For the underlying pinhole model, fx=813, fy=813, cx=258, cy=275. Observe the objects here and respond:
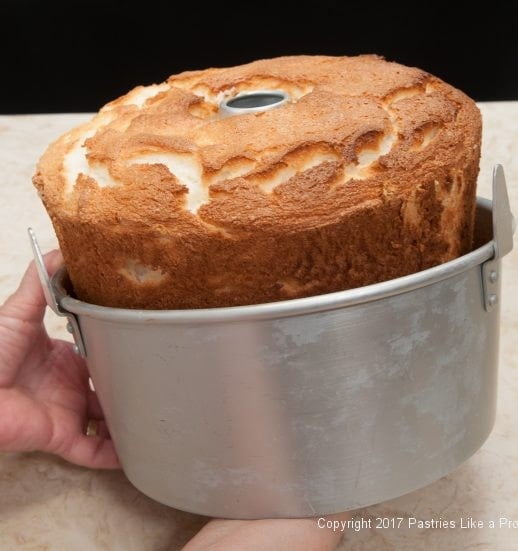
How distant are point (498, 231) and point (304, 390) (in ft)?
0.80

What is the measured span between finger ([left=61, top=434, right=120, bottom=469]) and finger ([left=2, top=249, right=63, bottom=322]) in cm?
17

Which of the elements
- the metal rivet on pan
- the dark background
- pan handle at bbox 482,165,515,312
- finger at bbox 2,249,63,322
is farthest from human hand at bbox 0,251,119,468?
the dark background

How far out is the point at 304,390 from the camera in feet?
2.53

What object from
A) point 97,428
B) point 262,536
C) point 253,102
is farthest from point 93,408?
point 253,102

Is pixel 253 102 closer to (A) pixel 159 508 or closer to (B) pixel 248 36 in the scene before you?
(A) pixel 159 508

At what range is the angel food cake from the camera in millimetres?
739

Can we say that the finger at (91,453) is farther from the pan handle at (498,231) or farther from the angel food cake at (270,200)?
the pan handle at (498,231)

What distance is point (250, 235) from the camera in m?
0.74

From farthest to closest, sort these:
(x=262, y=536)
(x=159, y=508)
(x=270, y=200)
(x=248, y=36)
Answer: (x=248, y=36), (x=159, y=508), (x=262, y=536), (x=270, y=200)

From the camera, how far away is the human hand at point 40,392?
100 cm

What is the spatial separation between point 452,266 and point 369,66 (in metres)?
0.29

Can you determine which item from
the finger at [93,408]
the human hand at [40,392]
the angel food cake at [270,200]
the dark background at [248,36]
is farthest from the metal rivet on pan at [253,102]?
the dark background at [248,36]

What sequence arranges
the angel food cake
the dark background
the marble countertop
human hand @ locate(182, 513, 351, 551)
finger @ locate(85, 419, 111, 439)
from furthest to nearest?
the dark background < finger @ locate(85, 419, 111, 439) < the marble countertop < human hand @ locate(182, 513, 351, 551) < the angel food cake

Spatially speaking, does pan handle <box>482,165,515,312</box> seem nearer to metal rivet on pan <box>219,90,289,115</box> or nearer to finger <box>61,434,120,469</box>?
metal rivet on pan <box>219,90,289,115</box>
